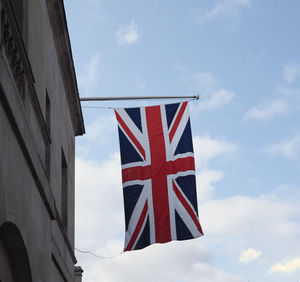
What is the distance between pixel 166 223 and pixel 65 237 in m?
2.77

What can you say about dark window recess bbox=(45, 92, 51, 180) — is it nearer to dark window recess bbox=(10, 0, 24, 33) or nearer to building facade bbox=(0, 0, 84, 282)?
building facade bbox=(0, 0, 84, 282)

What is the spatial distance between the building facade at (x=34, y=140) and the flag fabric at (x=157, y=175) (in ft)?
5.94

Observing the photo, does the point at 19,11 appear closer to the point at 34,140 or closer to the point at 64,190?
the point at 34,140

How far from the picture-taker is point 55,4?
17234mm

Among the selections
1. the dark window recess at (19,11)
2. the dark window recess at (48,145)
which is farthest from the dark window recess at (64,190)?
the dark window recess at (19,11)

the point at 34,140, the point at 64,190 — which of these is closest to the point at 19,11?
the point at 34,140

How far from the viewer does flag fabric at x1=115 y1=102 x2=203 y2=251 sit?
57.9ft

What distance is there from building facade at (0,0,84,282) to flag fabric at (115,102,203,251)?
181cm

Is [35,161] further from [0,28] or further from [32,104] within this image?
[0,28]

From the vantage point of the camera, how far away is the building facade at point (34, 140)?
10.5 m

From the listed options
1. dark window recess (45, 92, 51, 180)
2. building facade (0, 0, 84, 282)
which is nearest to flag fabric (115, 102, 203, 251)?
building facade (0, 0, 84, 282)

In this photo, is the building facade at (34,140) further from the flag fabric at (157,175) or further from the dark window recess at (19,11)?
the flag fabric at (157,175)

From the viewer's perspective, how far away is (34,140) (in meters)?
13.0

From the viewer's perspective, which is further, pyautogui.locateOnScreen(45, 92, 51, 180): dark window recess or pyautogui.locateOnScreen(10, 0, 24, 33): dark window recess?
pyautogui.locateOnScreen(45, 92, 51, 180): dark window recess
